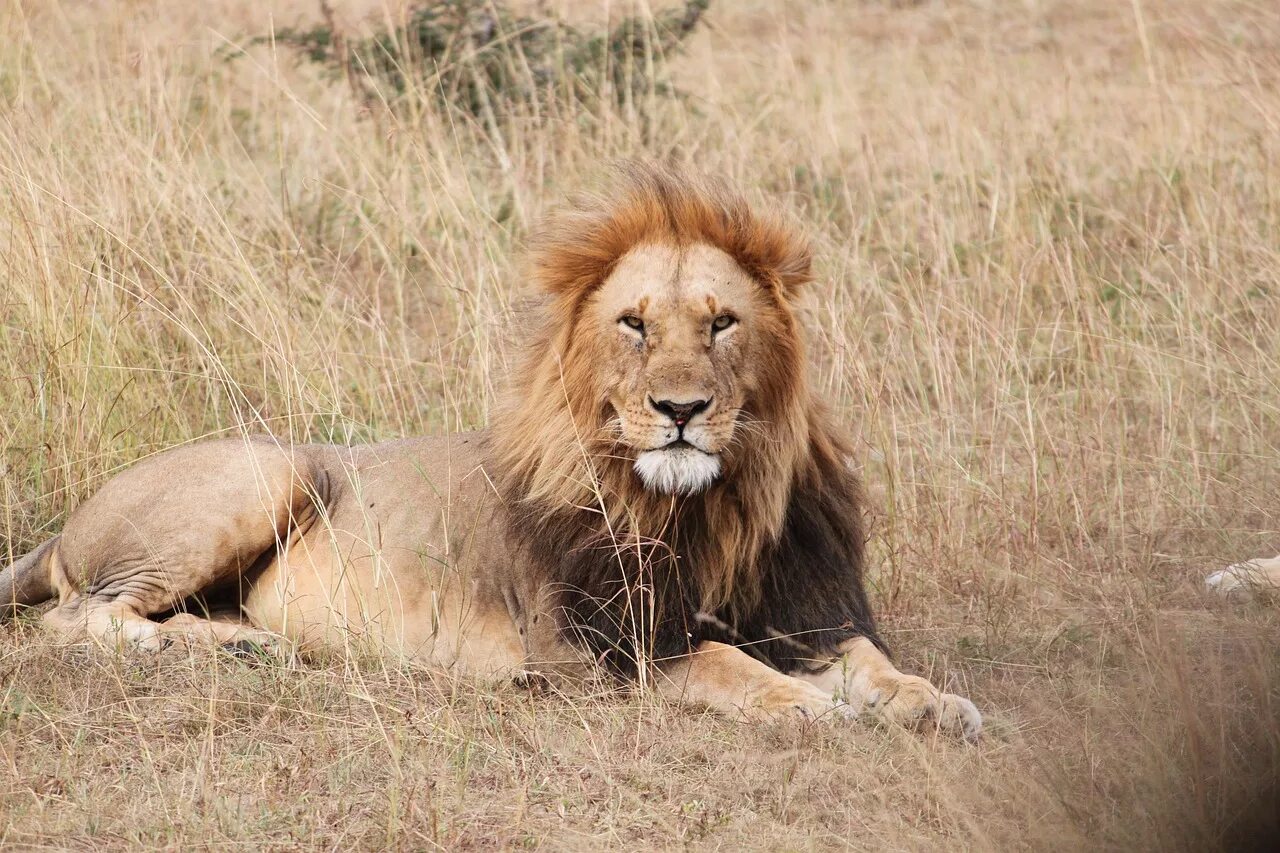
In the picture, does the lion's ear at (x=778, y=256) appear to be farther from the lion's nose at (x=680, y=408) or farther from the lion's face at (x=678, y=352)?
the lion's nose at (x=680, y=408)

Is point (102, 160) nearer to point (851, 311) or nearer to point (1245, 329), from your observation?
point (851, 311)

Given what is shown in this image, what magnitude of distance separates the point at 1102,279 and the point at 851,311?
1.12m

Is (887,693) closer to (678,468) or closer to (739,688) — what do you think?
(739,688)

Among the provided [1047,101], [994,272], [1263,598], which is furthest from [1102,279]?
[1047,101]

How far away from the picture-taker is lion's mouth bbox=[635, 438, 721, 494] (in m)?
3.53

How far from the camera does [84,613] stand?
429 centimetres

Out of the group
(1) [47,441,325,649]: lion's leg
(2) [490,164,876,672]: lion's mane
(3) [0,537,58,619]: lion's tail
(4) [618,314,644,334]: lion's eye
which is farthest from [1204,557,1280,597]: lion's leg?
(3) [0,537,58,619]: lion's tail

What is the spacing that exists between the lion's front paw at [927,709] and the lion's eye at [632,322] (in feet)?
3.36

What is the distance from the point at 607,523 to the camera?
11.9 feet

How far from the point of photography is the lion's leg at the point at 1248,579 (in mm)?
4364

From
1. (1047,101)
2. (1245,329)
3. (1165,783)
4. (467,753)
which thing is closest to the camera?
(1165,783)

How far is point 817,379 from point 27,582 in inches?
119

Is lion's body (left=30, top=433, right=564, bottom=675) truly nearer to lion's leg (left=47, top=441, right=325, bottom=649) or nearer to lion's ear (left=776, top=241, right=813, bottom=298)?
lion's leg (left=47, top=441, right=325, bottom=649)

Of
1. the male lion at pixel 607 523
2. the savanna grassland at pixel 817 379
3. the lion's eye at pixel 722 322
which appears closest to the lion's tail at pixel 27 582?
the male lion at pixel 607 523
